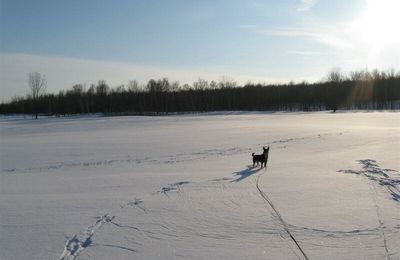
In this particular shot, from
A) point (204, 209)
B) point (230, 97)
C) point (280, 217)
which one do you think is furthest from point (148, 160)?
point (230, 97)

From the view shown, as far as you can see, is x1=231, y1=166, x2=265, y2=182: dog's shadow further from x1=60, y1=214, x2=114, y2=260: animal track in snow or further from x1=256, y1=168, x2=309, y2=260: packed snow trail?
x1=60, y1=214, x2=114, y2=260: animal track in snow

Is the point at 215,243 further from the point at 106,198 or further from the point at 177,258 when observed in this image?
the point at 106,198

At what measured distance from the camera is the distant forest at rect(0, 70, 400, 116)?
93.3m

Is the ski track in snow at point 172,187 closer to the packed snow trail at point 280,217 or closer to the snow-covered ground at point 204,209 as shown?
the snow-covered ground at point 204,209

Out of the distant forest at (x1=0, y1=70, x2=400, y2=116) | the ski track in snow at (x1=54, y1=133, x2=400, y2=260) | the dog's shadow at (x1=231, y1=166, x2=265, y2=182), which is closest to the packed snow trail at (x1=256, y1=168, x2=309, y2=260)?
the ski track in snow at (x1=54, y1=133, x2=400, y2=260)

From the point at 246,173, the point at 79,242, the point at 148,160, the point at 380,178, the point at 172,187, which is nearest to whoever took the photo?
the point at 79,242

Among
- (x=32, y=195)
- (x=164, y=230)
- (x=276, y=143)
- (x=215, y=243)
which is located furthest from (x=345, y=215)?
(x=276, y=143)

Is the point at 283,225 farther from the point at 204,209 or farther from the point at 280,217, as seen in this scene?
the point at 204,209

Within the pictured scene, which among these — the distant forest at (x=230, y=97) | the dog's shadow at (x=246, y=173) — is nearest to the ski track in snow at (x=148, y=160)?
the dog's shadow at (x=246, y=173)

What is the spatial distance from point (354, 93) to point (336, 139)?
250 feet

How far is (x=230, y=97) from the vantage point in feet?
362

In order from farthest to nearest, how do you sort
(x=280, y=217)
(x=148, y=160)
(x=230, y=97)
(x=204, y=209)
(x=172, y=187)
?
(x=230, y=97)
(x=148, y=160)
(x=172, y=187)
(x=204, y=209)
(x=280, y=217)

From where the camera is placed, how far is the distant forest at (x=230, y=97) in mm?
93312

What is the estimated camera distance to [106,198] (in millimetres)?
9859
